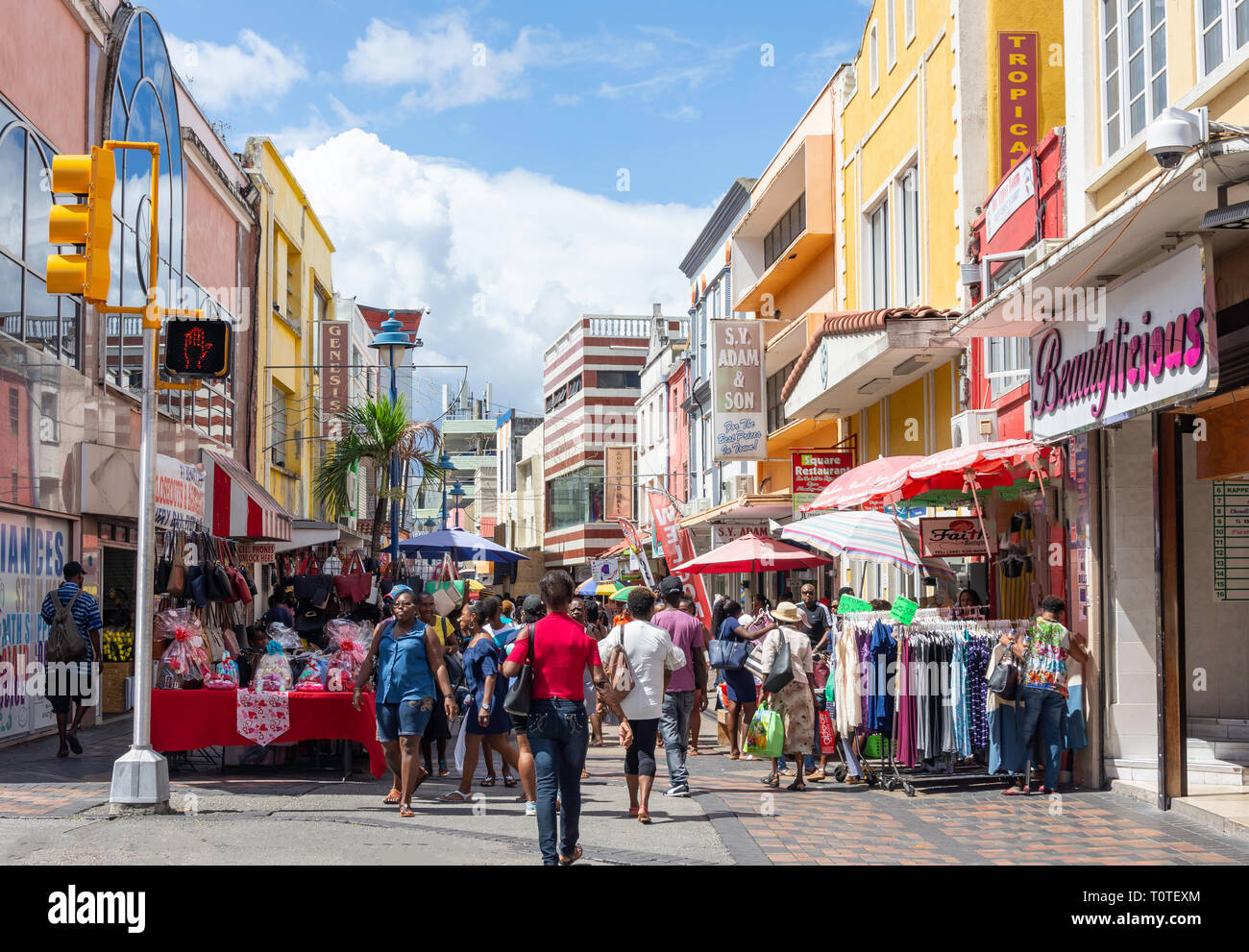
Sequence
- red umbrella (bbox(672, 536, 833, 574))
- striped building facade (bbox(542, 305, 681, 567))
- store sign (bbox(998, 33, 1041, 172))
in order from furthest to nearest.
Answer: striped building facade (bbox(542, 305, 681, 567)), red umbrella (bbox(672, 536, 833, 574)), store sign (bbox(998, 33, 1041, 172))

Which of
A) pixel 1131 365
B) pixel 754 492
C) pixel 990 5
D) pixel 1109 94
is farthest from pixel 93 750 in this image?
pixel 754 492

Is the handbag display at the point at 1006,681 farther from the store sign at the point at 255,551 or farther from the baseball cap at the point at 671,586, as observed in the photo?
the store sign at the point at 255,551

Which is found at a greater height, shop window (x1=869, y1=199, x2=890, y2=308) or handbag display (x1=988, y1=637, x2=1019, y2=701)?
shop window (x1=869, y1=199, x2=890, y2=308)

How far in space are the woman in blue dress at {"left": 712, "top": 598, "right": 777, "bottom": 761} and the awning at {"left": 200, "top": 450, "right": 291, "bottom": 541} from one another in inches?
342

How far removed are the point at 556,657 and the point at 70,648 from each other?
277 inches

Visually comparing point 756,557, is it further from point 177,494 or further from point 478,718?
point 177,494

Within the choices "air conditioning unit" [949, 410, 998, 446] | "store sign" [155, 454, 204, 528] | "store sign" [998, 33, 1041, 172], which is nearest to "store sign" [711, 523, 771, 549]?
"store sign" [155, 454, 204, 528]

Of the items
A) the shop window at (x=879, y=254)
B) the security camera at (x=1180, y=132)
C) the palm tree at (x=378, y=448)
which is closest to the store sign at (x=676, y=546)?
the palm tree at (x=378, y=448)

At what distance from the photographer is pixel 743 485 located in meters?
32.1

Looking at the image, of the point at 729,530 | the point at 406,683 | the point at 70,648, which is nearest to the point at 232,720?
the point at 406,683

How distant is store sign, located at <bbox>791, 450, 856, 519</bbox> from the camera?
21.4 meters

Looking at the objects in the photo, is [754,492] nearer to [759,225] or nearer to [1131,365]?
[759,225]

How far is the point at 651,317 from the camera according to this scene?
67.8 m

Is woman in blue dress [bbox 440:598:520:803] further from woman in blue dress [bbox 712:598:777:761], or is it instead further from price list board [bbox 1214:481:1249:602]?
price list board [bbox 1214:481:1249:602]
